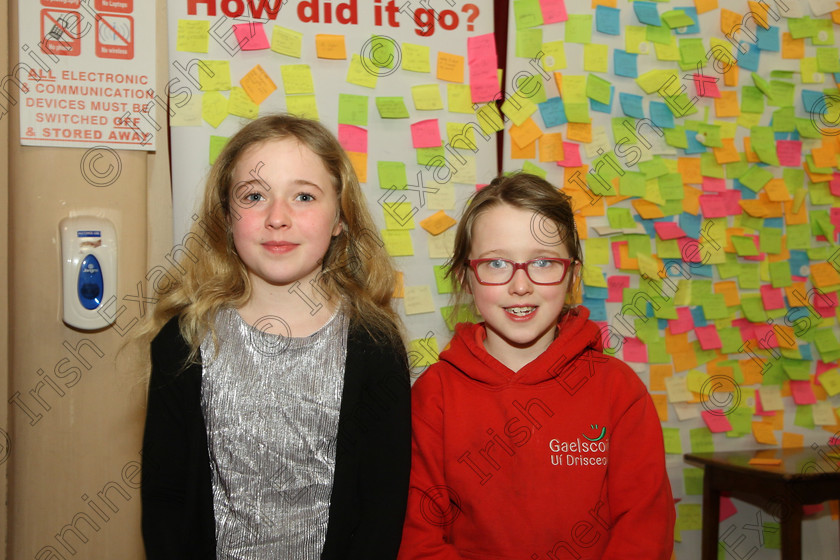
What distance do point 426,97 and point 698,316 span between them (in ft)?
3.64

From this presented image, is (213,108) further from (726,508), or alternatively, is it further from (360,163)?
(726,508)

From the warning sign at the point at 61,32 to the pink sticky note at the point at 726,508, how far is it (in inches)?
91.9

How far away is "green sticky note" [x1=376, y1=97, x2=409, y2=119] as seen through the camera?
2.09m

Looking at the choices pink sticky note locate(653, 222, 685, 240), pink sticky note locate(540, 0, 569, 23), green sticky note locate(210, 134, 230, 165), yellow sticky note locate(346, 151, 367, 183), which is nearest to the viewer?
green sticky note locate(210, 134, 230, 165)

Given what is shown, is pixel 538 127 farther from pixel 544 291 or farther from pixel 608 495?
pixel 608 495

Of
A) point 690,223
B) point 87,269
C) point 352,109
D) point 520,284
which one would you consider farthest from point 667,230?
point 87,269

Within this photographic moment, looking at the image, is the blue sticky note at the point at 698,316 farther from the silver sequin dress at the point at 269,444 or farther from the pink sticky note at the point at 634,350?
the silver sequin dress at the point at 269,444

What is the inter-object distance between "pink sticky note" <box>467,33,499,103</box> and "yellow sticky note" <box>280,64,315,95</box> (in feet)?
1.58

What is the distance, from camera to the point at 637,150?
227 centimetres

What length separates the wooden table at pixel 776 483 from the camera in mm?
2008

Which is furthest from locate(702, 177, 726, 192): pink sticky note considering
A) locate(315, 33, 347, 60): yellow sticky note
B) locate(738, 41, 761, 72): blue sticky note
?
locate(315, 33, 347, 60): yellow sticky note

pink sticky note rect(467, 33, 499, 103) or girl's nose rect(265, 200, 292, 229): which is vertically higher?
pink sticky note rect(467, 33, 499, 103)

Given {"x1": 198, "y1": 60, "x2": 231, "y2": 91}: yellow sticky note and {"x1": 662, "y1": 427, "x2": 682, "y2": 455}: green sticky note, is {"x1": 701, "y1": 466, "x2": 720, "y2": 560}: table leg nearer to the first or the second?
{"x1": 662, "y1": 427, "x2": 682, "y2": 455}: green sticky note

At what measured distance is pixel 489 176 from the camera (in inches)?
86.0
